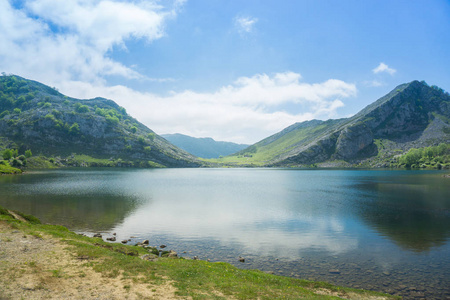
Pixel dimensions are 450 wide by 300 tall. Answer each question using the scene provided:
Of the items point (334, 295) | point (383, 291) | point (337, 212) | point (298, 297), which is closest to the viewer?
point (298, 297)

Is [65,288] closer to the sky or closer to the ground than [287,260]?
closer to the sky

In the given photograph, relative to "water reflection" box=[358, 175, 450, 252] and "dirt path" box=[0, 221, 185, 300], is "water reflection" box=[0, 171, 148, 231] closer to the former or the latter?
"dirt path" box=[0, 221, 185, 300]

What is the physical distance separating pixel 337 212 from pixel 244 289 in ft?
163

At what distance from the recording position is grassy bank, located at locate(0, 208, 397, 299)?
17.8 metres

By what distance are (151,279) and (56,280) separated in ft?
22.8

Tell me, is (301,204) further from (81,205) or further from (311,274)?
(81,205)

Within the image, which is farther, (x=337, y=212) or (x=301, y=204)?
(x=301, y=204)

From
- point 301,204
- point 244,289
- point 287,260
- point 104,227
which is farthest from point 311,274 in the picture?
point 301,204

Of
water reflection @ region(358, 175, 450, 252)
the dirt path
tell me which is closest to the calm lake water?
water reflection @ region(358, 175, 450, 252)

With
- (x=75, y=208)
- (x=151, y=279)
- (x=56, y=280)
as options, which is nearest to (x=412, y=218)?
(x=151, y=279)

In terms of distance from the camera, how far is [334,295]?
21.8 meters

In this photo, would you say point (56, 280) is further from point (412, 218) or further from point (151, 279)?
point (412, 218)

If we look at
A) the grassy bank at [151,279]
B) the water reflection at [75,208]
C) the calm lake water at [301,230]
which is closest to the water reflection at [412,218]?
the calm lake water at [301,230]

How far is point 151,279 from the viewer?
2006 cm
